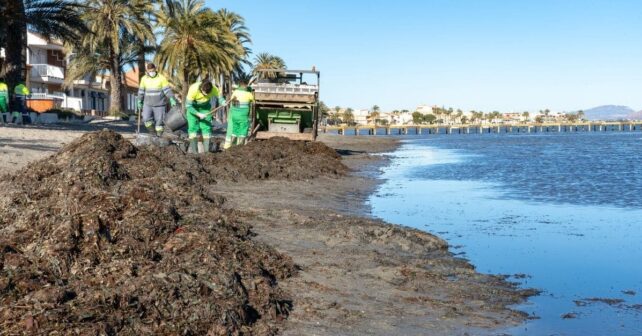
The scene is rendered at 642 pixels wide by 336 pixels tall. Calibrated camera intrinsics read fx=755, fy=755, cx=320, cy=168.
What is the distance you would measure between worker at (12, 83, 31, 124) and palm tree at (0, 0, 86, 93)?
0.76 meters

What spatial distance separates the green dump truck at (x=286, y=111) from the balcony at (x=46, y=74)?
4244 cm

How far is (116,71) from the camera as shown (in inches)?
1806

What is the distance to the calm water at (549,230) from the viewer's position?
19.8ft

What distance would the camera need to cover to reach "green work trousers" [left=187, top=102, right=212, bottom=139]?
16.8m

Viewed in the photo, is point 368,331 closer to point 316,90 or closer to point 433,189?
point 433,189

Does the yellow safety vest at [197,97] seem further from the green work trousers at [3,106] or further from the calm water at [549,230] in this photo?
the green work trousers at [3,106]

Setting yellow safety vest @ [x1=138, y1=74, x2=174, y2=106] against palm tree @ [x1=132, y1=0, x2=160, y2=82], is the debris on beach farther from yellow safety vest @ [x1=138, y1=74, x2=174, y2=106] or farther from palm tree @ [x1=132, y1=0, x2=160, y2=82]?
palm tree @ [x1=132, y1=0, x2=160, y2=82]

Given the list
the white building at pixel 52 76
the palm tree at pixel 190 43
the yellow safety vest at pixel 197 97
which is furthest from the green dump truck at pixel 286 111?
the white building at pixel 52 76

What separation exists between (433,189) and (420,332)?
1144 cm

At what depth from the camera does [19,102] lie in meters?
28.1

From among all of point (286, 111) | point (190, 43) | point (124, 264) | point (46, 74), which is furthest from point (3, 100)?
point (46, 74)

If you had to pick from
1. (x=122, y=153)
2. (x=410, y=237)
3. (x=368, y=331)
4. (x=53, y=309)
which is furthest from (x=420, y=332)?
(x=122, y=153)

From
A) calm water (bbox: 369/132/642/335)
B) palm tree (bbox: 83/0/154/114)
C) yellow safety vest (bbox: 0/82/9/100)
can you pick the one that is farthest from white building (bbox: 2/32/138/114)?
calm water (bbox: 369/132/642/335)

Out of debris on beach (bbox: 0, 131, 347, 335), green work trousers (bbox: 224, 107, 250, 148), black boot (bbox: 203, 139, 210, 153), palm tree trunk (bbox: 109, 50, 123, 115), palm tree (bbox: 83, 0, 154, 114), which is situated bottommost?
debris on beach (bbox: 0, 131, 347, 335)
